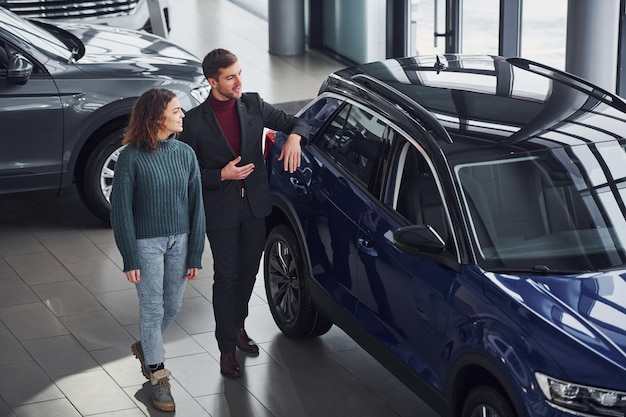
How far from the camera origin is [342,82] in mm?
6406

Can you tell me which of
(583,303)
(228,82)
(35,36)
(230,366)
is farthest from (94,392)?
(35,36)

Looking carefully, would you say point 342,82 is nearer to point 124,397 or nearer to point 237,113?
point 237,113

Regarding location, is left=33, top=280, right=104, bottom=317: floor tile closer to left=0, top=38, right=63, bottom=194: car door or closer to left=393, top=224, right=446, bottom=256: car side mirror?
left=0, top=38, right=63, bottom=194: car door

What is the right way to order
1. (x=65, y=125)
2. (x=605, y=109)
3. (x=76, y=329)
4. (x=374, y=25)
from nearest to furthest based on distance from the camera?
(x=605, y=109), (x=76, y=329), (x=65, y=125), (x=374, y=25)

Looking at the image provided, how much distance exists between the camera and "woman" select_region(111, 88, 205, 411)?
566 centimetres

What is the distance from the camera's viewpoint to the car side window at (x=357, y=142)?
19.3ft

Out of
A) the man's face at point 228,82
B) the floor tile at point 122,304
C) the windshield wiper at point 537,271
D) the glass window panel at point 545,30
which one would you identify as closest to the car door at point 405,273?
the windshield wiper at point 537,271

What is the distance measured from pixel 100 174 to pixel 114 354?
8.28 ft

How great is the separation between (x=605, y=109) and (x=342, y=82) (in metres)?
1.49

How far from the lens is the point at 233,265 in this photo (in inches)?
250

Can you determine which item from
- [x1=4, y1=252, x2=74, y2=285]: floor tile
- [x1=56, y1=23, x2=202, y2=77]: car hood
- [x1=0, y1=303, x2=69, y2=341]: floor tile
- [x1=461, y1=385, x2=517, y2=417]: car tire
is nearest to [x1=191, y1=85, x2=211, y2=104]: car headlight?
[x1=56, y1=23, x2=202, y2=77]: car hood

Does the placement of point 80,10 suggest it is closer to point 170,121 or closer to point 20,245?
point 20,245

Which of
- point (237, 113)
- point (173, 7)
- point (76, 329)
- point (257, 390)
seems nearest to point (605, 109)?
point (237, 113)

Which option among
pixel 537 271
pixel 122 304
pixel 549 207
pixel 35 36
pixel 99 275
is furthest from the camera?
pixel 35 36
